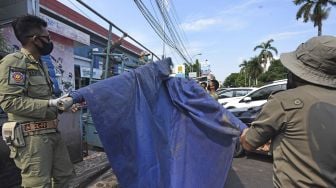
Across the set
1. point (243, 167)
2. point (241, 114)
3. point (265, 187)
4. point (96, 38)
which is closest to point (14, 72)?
point (265, 187)

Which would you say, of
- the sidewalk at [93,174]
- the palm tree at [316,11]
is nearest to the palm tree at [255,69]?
the palm tree at [316,11]

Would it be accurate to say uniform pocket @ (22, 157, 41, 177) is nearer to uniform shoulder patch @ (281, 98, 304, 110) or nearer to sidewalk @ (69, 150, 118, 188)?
sidewalk @ (69, 150, 118, 188)

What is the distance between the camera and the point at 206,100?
4.29 metres

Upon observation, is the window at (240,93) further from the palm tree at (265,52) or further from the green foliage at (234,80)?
the green foliage at (234,80)

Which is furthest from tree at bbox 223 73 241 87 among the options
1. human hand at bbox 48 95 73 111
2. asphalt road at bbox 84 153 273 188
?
human hand at bbox 48 95 73 111

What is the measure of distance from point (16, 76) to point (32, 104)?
244 mm

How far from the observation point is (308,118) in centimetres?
201

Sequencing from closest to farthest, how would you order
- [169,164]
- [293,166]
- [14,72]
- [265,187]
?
[293,166] < [14,72] < [169,164] < [265,187]

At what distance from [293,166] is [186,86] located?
8.07 feet

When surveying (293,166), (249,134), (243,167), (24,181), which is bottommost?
(243,167)

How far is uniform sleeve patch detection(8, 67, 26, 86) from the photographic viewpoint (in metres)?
2.93

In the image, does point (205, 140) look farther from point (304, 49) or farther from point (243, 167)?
point (243, 167)

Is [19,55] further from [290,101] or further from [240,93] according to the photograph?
[240,93]

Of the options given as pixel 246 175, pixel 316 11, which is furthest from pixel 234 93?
pixel 316 11
